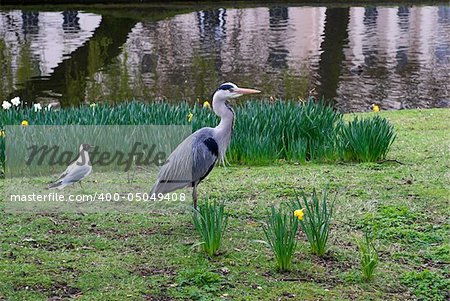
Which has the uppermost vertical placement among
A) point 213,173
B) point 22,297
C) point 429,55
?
point 22,297

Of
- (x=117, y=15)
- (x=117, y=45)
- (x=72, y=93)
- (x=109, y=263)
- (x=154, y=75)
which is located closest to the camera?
(x=109, y=263)

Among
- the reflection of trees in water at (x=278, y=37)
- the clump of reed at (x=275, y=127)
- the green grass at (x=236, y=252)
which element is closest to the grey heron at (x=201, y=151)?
the green grass at (x=236, y=252)

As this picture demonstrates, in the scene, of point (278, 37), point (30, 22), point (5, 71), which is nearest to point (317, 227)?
point (5, 71)

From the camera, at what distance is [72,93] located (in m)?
13.0

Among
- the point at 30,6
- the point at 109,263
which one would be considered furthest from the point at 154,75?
the point at 30,6

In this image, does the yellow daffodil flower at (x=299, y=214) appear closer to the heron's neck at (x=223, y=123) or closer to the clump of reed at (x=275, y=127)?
the heron's neck at (x=223, y=123)

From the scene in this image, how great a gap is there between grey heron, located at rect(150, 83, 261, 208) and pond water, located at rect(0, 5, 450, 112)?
17.3 ft

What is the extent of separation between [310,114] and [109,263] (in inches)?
125

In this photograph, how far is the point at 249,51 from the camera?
54.9 ft

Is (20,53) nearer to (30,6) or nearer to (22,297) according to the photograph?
(30,6)

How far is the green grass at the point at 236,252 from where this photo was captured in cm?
376

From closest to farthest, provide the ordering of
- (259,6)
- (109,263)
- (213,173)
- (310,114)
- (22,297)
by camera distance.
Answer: (22,297)
(109,263)
(213,173)
(310,114)
(259,6)

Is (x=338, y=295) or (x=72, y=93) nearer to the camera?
(x=338, y=295)

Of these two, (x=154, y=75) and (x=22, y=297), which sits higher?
(x=22, y=297)
